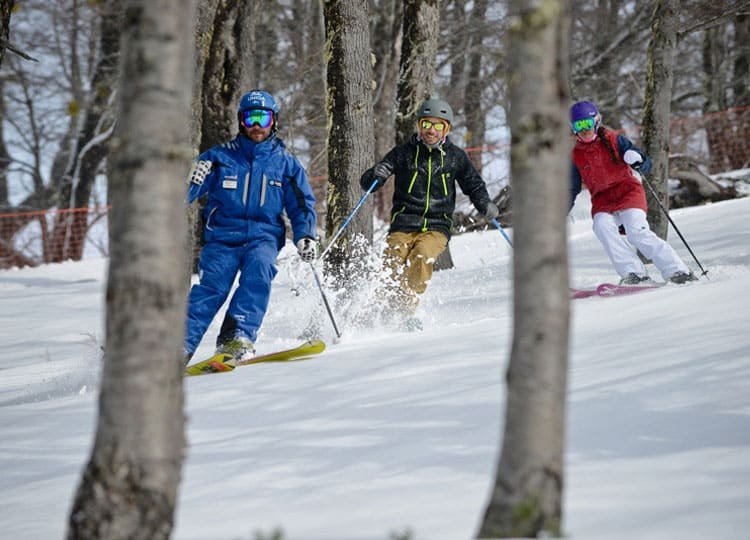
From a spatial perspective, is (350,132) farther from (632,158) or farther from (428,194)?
(632,158)

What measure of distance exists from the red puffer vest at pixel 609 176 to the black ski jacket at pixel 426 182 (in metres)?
0.97

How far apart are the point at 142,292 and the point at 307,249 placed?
4168 mm

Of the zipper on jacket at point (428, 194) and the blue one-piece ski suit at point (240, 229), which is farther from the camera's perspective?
the zipper on jacket at point (428, 194)

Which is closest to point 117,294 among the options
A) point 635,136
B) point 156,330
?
point 156,330

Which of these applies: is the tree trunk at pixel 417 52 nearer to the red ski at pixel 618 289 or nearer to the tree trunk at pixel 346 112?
the tree trunk at pixel 346 112

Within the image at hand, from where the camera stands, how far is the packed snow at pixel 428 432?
2.91m

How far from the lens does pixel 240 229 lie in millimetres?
6574

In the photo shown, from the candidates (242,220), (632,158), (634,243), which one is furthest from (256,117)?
(634,243)

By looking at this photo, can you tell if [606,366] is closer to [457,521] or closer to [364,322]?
[457,521]

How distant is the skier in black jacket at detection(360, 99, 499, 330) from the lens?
740cm

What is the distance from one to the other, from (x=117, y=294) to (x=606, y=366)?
2928 millimetres

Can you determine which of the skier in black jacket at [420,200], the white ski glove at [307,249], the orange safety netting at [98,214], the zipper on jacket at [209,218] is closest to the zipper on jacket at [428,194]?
the skier in black jacket at [420,200]

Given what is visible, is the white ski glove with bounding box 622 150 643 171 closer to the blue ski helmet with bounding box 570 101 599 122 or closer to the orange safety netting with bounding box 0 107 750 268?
the blue ski helmet with bounding box 570 101 599 122

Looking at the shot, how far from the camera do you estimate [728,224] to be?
11.2 metres
